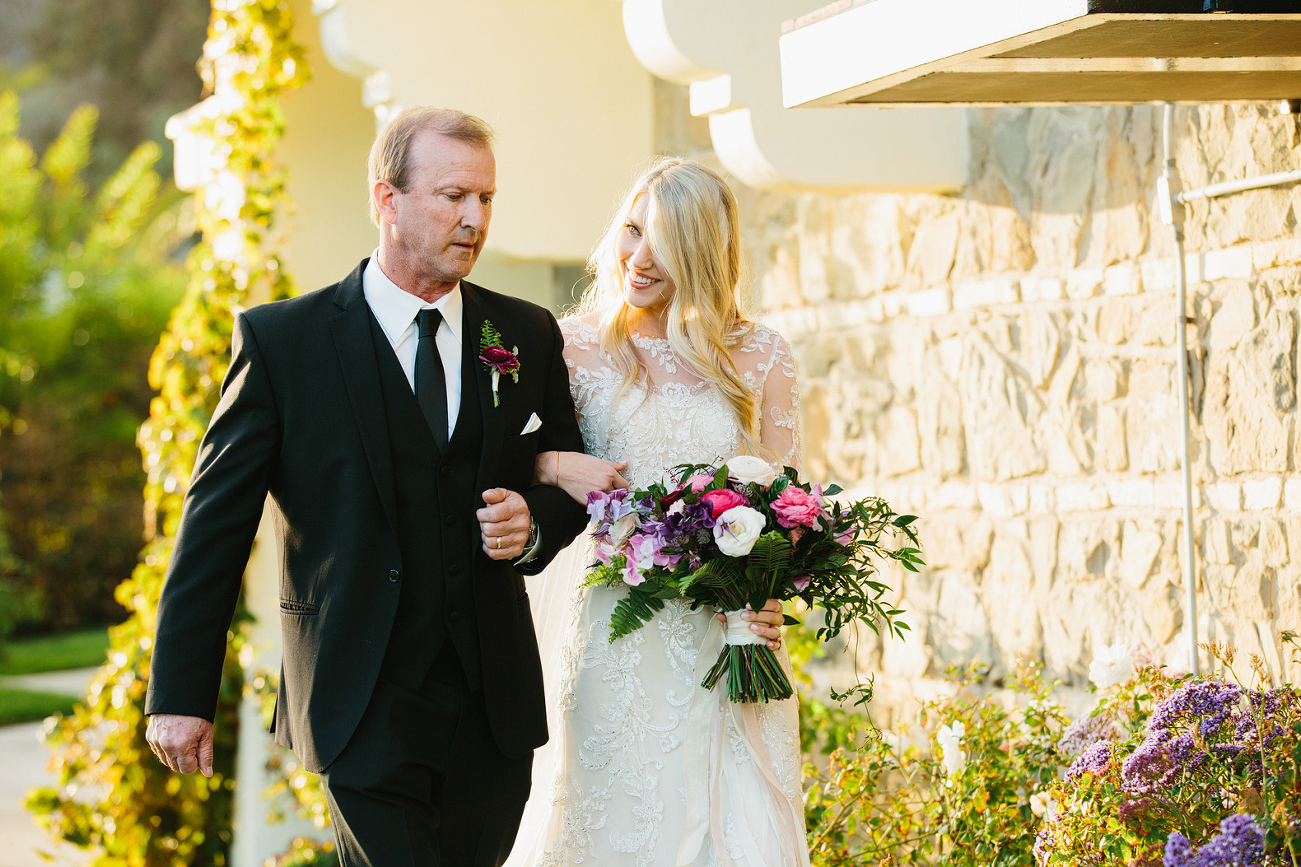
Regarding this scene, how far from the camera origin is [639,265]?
2986 millimetres

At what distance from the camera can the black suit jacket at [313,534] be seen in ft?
7.77

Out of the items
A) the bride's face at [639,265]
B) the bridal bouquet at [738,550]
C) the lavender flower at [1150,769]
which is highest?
the bride's face at [639,265]

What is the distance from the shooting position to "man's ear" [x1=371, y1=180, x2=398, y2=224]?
2.52 m

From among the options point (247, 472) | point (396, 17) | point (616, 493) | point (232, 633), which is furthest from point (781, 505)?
point (232, 633)

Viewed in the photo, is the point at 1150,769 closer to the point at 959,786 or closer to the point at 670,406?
the point at 959,786

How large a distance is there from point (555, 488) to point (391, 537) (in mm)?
424

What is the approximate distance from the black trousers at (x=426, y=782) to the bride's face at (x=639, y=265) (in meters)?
1.02

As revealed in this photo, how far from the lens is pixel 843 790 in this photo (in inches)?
132

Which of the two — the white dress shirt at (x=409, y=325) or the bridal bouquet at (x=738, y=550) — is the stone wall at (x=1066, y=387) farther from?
the white dress shirt at (x=409, y=325)

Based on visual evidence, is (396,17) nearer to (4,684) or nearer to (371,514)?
(371,514)

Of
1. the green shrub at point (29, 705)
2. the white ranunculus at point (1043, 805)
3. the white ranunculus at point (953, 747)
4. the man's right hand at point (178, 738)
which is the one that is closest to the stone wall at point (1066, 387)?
the white ranunculus at point (953, 747)

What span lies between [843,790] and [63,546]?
32.3 feet

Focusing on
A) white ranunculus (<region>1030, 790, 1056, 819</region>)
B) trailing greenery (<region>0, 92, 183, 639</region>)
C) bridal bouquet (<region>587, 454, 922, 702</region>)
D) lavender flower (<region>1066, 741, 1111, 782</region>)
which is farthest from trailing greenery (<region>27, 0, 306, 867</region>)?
trailing greenery (<region>0, 92, 183, 639</region>)

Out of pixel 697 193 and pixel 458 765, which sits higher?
pixel 697 193
